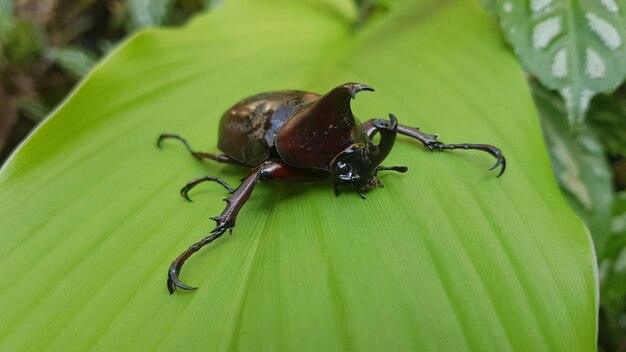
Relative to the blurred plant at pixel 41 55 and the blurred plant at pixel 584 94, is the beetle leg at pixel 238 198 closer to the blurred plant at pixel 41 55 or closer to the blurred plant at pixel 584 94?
the blurred plant at pixel 584 94

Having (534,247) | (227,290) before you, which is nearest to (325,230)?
(227,290)

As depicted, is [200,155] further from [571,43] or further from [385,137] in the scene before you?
[571,43]

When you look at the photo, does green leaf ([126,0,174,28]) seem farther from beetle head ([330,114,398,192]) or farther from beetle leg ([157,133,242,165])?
beetle head ([330,114,398,192])

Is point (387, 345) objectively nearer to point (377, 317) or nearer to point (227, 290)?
point (377, 317)

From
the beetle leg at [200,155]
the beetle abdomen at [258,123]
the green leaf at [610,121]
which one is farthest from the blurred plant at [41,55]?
the green leaf at [610,121]

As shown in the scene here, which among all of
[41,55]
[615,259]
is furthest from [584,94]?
[41,55]
